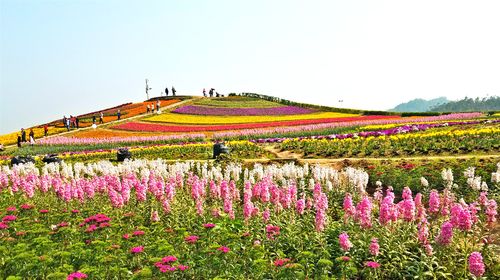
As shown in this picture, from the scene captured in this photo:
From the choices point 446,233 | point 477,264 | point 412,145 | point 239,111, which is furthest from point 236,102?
point 477,264

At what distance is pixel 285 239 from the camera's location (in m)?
9.05

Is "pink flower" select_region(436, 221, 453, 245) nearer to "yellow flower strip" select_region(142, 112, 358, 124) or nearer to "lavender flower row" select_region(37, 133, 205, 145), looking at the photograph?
"lavender flower row" select_region(37, 133, 205, 145)

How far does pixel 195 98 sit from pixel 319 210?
57077mm

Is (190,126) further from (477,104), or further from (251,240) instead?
(477,104)

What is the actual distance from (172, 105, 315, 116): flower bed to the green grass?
7.58ft

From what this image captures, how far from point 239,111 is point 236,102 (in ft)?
21.7

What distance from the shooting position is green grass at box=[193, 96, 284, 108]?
2339 inches

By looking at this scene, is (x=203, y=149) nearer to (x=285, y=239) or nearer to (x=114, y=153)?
(x=114, y=153)

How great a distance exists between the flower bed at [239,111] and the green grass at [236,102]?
2.31 metres

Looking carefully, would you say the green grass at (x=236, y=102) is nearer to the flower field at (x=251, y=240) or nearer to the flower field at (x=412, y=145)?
the flower field at (x=412, y=145)

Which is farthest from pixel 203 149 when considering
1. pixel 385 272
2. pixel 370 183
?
pixel 385 272

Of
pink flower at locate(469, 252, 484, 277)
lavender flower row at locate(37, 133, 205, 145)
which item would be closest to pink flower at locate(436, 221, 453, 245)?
pink flower at locate(469, 252, 484, 277)

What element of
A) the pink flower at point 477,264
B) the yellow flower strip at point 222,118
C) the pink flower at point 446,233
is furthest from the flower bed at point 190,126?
the pink flower at point 477,264

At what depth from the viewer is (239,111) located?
55.5 meters
